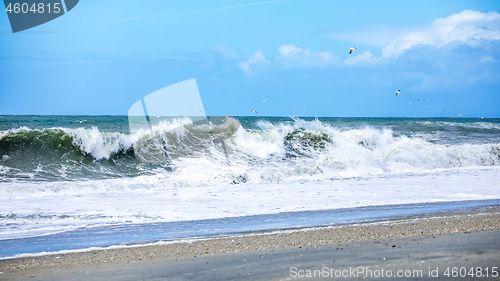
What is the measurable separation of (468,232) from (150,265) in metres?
3.75

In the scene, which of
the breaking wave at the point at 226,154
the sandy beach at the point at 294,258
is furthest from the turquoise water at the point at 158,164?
the sandy beach at the point at 294,258

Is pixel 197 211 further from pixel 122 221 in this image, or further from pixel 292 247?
pixel 292 247

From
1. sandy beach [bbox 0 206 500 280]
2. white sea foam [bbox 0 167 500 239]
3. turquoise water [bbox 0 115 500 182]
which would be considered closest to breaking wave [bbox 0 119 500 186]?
turquoise water [bbox 0 115 500 182]

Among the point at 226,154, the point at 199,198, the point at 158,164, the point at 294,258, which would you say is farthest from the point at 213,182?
the point at 294,258

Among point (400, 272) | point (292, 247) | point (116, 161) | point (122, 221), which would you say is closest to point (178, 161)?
point (116, 161)

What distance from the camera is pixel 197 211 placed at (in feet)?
26.7

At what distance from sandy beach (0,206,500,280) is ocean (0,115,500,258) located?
791 mm

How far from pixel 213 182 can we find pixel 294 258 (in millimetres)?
8038

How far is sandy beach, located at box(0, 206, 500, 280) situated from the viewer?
3.98 meters

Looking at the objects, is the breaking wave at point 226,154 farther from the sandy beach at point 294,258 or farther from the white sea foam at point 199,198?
the sandy beach at point 294,258

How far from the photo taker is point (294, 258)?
14.8 feet

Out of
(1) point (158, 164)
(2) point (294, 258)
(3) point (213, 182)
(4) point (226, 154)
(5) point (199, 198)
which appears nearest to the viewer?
(2) point (294, 258)

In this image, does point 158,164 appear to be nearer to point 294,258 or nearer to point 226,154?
point 226,154

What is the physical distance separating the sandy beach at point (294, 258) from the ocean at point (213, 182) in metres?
0.79
